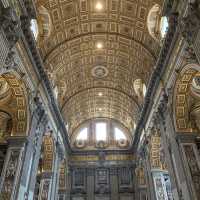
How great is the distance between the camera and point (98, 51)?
60.8ft

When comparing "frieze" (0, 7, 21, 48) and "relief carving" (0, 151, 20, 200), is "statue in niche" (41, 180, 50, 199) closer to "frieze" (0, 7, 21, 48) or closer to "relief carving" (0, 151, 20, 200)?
"relief carving" (0, 151, 20, 200)

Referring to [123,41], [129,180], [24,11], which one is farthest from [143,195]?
[24,11]

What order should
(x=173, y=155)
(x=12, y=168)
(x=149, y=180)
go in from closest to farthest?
(x=12, y=168), (x=173, y=155), (x=149, y=180)

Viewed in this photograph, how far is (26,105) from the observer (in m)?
12.1

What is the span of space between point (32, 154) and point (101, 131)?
1509 centimetres

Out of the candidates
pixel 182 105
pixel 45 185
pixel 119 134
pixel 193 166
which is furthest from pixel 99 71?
pixel 193 166

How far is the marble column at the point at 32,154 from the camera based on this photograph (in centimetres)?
1098

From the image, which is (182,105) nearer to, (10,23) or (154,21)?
(154,21)

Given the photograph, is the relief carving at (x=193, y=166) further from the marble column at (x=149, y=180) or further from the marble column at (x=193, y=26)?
the marble column at (x=149, y=180)

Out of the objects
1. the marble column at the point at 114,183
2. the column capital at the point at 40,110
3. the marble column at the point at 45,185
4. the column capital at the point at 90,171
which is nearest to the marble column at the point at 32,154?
the column capital at the point at 40,110

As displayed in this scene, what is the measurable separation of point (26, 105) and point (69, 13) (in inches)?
268

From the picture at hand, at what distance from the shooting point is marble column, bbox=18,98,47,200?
1098cm

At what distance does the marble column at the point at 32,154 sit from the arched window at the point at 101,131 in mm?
12735

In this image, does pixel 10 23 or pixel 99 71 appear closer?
pixel 10 23
